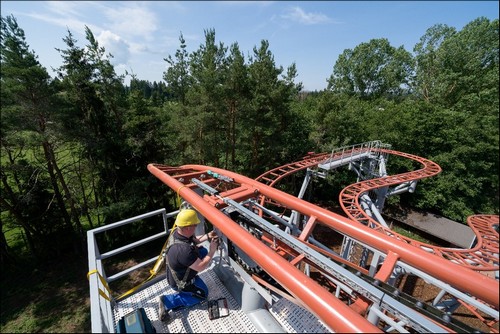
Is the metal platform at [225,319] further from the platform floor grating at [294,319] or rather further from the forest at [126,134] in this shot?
the forest at [126,134]

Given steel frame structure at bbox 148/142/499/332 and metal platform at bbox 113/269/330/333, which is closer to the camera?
steel frame structure at bbox 148/142/499/332

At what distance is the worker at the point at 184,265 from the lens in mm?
3217

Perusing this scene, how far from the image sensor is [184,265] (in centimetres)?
325

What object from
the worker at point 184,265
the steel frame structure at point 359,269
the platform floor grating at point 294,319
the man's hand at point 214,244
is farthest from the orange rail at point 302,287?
the platform floor grating at point 294,319

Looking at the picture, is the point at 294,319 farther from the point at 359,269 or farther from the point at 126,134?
the point at 126,134

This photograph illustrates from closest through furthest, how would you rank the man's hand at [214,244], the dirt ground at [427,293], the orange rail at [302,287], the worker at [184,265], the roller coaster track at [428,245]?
the orange rail at [302,287]
the roller coaster track at [428,245]
the worker at [184,265]
the man's hand at [214,244]
the dirt ground at [427,293]

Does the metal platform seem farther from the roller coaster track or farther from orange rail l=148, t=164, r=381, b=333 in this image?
the roller coaster track

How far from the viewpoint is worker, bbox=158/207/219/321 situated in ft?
10.6

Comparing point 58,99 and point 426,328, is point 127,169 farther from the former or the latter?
point 426,328

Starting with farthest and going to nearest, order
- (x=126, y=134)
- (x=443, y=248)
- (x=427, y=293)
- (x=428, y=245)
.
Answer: (x=126, y=134), (x=427, y=293), (x=428, y=245), (x=443, y=248)

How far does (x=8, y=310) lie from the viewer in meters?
10.9

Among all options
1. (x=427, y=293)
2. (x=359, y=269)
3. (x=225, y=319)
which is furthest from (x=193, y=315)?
(x=427, y=293)

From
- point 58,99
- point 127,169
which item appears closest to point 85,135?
point 58,99

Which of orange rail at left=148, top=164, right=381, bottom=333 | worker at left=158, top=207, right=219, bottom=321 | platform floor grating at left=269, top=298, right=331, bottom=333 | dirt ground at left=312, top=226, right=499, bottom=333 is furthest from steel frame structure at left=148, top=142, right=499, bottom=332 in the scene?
dirt ground at left=312, top=226, right=499, bottom=333
